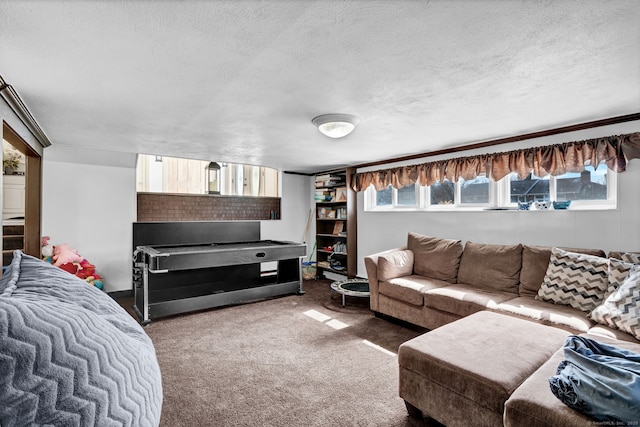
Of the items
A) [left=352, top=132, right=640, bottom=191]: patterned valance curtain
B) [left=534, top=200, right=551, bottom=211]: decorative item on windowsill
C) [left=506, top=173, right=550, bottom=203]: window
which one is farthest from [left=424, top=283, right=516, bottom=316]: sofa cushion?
[left=352, top=132, right=640, bottom=191]: patterned valance curtain

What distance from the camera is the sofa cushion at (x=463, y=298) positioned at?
289 cm

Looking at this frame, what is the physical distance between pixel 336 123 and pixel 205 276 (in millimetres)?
3634

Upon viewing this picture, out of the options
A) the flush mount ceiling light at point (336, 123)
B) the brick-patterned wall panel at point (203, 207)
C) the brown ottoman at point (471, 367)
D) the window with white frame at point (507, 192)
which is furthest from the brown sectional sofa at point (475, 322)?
the brick-patterned wall panel at point (203, 207)

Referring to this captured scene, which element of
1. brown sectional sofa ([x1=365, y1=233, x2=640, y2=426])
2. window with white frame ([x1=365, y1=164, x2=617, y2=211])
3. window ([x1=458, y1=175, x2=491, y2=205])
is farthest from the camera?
window ([x1=458, y1=175, x2=491, y2=205])

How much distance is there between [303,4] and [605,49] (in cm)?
165

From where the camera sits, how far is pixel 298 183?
665cm

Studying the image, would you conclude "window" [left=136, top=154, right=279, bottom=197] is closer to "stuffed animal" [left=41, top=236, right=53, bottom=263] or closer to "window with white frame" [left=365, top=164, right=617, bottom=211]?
"stuffed animal" [left=41, top=236, right=53, bottom=263]

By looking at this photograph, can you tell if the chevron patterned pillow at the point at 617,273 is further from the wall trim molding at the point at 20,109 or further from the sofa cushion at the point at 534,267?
the wall trim molding at the point at 20,109

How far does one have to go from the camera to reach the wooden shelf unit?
559 centimetres

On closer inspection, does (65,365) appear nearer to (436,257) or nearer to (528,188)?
(436,257)

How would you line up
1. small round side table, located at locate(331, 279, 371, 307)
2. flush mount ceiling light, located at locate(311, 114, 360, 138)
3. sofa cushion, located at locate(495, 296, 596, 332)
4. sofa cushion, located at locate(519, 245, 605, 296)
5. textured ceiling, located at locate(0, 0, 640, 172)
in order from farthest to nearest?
small round side table, located at locate(331, 279, 371, 307) → sofa cushion, located at locate(519, 245, 605, 296) → flush mount ceiling light, located at locate(311, 114, 360, 138) → sofa cushion, located at locate(495, 296, 596, 332) → textured ceiling, located at locate(0, 0, 640, 172)

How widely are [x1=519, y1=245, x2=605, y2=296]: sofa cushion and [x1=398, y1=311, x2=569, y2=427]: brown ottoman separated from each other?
0.98 metres

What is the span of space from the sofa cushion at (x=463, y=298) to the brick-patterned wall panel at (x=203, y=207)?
12.7 feet

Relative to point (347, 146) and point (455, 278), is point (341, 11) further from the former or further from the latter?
point (455, 278)
